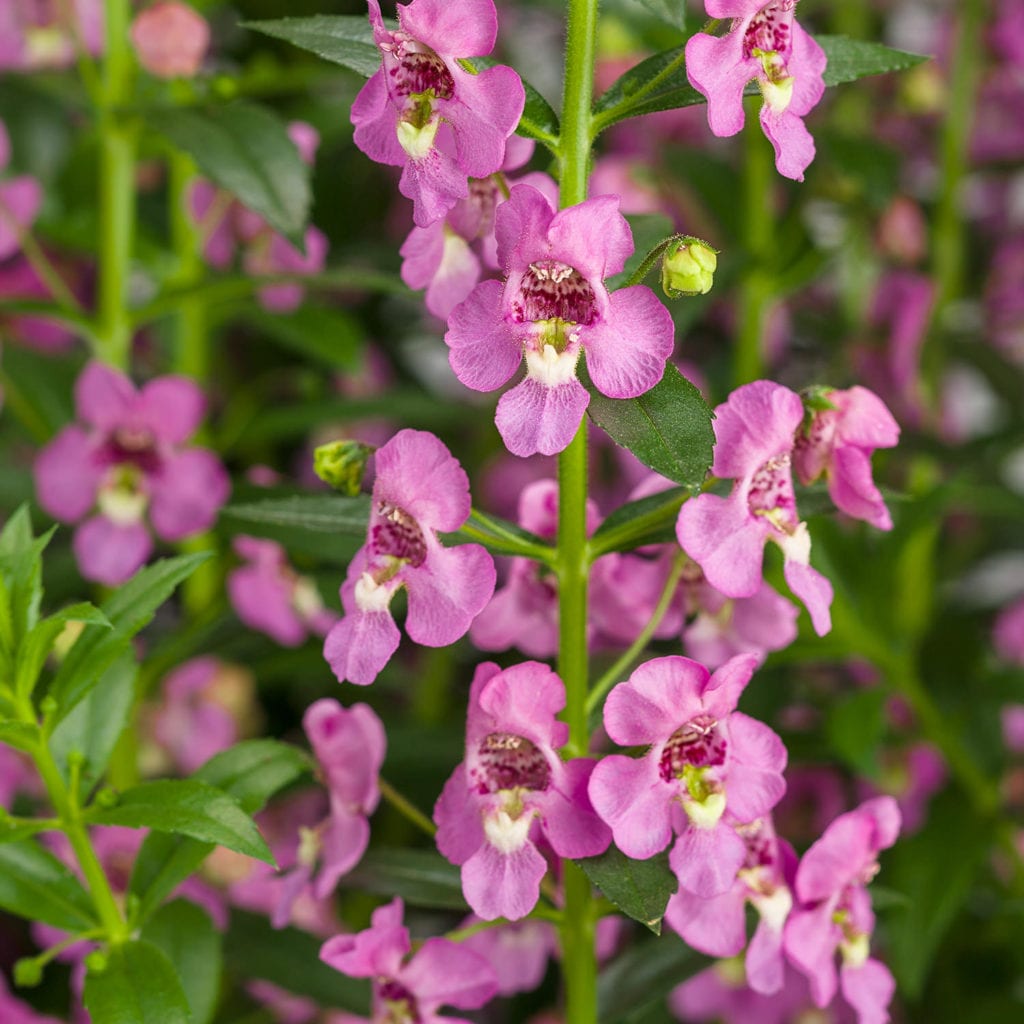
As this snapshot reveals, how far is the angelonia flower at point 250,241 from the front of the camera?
1163 mm

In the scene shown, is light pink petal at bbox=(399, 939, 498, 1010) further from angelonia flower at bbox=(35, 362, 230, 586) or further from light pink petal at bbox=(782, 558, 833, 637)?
angelonia flower at bbox=(35, 362, 230, 586)

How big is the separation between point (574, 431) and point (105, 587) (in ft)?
2.32

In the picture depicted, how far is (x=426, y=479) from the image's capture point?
626 millimetres

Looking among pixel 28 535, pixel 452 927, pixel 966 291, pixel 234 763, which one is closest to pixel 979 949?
pixel 452 927

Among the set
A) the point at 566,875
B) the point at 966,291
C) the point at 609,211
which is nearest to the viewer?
the point at 609,211

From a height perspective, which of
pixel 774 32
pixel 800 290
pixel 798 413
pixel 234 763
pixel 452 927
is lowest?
pixel 452 927

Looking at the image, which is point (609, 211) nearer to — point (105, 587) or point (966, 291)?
point (105, 587)

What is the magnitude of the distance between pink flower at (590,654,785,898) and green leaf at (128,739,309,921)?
0.21 meters

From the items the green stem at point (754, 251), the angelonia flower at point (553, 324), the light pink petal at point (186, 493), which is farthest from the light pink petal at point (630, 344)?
the green stem at point (754, 251)

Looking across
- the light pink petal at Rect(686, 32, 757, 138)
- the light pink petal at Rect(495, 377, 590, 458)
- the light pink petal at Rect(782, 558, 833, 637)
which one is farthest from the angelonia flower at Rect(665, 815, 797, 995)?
the light pink petal at Rect(686, 32, 757, 138)

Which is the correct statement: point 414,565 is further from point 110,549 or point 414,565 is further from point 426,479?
point 110,549

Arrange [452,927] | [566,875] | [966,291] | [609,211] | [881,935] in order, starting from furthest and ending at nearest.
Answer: [966,291]
[452,927]
[881,935]
[566,875]
[609,211]

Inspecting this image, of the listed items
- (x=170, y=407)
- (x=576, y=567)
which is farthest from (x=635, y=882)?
(x=170, y=407)

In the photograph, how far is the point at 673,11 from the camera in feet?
2.03
